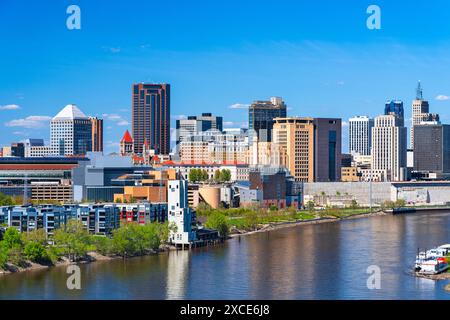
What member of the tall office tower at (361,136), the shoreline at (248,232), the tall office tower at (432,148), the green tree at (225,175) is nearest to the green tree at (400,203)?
the shoreline at (248,232)

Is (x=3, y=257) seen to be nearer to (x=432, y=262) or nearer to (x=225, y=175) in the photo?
(x=432, y=262)

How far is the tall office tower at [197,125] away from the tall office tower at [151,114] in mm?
1182

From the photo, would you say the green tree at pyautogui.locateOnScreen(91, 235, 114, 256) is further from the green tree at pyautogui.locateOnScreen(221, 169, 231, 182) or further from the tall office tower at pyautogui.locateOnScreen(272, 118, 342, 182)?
the tall office tower at pyautogui.locateOnScreen(272, 118, 342, 182)

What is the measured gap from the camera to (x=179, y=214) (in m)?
20.3

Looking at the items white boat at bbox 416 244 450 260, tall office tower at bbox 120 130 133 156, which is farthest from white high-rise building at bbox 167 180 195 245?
tall office tower at bbox 120 130 133 156

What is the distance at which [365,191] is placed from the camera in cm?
4216

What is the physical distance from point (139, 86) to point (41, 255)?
149 ft

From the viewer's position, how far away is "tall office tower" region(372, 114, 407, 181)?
5275 centimetres

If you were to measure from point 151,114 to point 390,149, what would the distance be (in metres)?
16.2

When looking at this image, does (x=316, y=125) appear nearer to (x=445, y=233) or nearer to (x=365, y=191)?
(x=365, y=191)

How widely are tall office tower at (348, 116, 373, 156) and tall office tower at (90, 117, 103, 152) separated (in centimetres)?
1949

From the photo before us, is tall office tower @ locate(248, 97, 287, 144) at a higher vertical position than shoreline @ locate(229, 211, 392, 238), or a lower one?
higher

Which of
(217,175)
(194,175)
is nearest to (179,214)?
(194,175)

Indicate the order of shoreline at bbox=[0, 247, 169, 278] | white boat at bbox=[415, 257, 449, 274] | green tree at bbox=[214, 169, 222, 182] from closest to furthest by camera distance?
white boat at bbox=[415, 257, 449, 274], shoreline at bbox=[0, 247, 169, 278], green tree at bbox=[214, 169, 222, 182]
